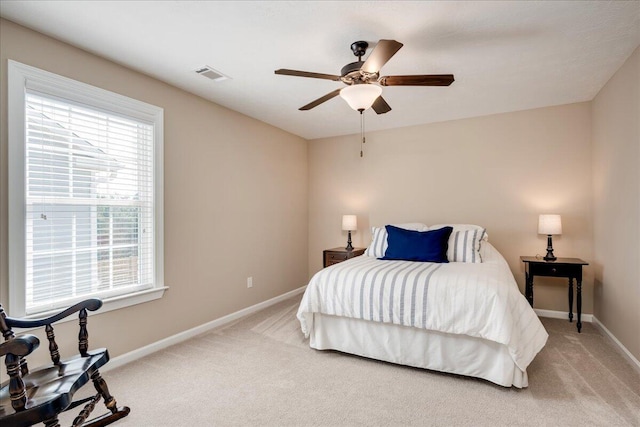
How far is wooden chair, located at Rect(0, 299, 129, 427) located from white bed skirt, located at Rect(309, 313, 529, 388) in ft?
5.05

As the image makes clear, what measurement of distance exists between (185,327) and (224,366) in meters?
0.84

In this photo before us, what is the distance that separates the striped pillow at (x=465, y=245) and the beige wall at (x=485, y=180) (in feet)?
2.56

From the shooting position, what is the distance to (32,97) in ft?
7.32

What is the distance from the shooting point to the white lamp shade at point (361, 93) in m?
2.33

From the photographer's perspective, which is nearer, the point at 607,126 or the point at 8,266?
the point at 8,266

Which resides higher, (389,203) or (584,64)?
(584,64)

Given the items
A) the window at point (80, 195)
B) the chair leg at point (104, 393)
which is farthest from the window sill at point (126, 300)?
the chair leg at point (104, 393)

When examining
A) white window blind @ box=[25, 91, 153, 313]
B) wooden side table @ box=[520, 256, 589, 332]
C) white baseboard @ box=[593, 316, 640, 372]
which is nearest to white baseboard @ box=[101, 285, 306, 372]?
white window blind @ box=[25, 91, 153, 313]

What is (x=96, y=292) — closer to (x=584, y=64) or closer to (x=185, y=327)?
(x=185, y=327)

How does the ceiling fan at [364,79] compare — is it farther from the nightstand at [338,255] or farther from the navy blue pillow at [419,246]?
the nightstand at [338,255]

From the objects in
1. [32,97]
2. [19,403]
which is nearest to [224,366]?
[19,403]

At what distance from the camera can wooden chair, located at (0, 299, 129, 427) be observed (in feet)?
4.59

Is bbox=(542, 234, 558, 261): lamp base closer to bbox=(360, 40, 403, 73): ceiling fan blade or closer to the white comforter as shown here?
the white comforter

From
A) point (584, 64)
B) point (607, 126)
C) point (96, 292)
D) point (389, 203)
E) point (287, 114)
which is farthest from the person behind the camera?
point (389, 203)
